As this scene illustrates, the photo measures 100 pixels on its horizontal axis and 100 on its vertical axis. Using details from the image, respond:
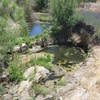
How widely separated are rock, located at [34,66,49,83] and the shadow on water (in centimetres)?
211

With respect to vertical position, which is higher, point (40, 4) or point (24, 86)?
point (40, 4)

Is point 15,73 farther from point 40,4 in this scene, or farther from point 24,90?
point 40,4

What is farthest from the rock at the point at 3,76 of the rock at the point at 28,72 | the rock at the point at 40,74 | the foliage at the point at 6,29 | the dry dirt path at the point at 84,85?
the dry dirt path at the point at 84,85

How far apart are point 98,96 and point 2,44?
4164 mm

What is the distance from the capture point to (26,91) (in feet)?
26.5

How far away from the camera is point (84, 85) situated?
8625 mm

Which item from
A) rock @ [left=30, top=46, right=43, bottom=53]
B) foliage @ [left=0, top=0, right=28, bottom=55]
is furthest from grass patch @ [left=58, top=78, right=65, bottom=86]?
rock @ [left=30, top=46, right=43, bottom=53]

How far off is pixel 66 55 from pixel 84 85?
4.63 meters

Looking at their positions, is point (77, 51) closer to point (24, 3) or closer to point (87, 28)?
point (87, 28)

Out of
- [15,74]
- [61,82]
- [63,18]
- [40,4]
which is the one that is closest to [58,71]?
[61,82]

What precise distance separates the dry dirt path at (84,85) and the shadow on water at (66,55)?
49.2 inches

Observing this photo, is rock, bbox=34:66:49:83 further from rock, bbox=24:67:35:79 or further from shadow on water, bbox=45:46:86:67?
shadow on water, bbox=45:46:86:67

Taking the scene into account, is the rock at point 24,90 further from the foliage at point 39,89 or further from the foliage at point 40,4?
the foliage at point 40,4

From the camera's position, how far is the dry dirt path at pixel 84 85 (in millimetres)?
7816
